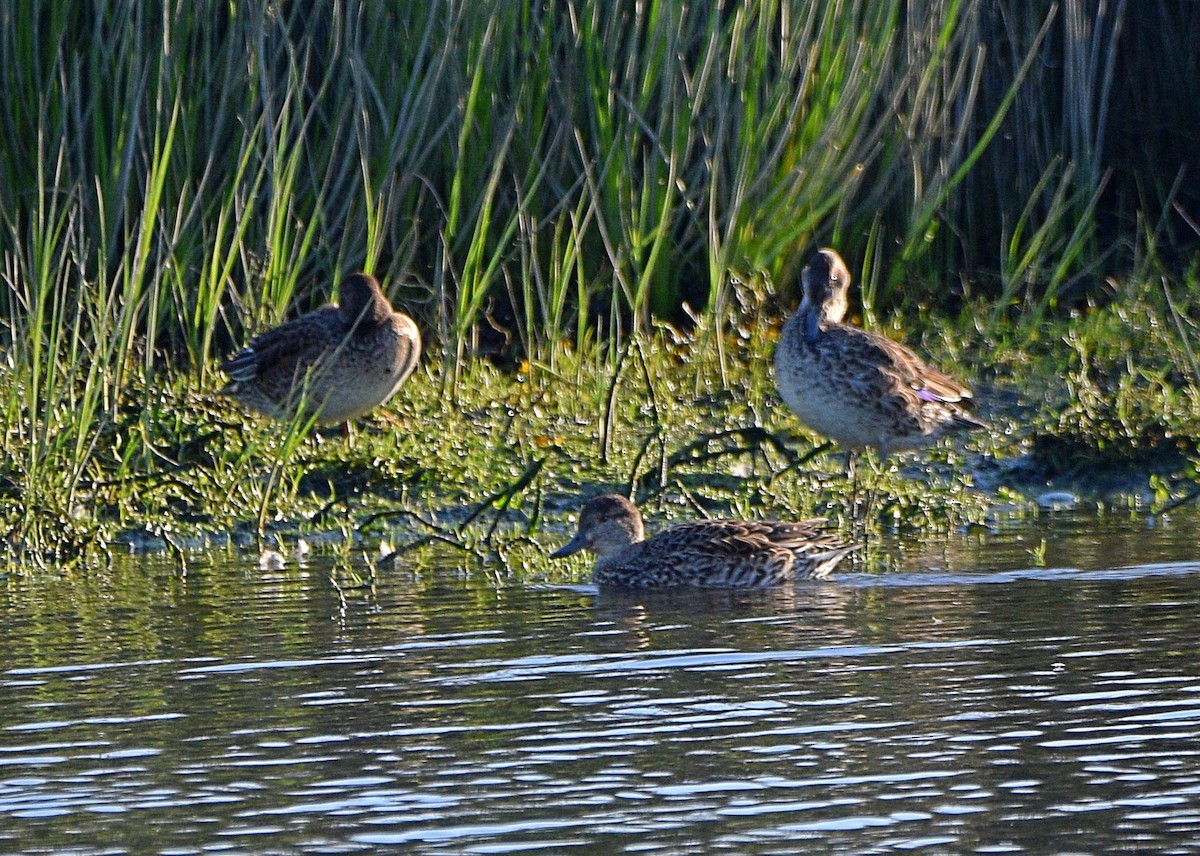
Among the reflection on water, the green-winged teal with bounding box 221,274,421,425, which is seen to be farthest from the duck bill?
the green-winged teal with bounding box 221,274,421,425

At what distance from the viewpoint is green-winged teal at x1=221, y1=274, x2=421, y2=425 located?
10.7 m

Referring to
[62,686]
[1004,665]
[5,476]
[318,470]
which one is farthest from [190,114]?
[1004,665]

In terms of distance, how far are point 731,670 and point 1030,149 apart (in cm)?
784

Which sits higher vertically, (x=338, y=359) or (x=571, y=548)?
(x=338, y=359)

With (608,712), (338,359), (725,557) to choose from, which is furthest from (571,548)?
(608,712)

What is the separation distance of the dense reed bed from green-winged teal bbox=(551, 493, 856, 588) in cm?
199

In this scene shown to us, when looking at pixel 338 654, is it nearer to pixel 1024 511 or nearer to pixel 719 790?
pixel 719 790

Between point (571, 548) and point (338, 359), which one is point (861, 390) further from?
point (338, 359)

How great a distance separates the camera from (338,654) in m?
7.01

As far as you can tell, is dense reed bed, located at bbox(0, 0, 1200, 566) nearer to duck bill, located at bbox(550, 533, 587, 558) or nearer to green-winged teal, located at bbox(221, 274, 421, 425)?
green-winged teal, located at bbox(221, 274, 421, 425)

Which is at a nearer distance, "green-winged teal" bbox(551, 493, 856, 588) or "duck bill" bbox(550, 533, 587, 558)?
"green-winged teal" bbox(551, 493, 856, 588)

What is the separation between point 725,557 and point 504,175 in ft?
13.9

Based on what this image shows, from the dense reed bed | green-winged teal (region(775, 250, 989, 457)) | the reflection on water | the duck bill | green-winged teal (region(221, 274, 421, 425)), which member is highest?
the dense reed bed

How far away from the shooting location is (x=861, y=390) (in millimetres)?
10000
